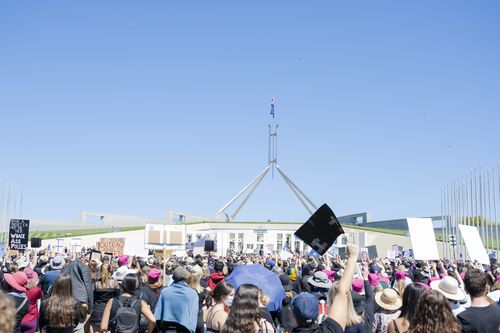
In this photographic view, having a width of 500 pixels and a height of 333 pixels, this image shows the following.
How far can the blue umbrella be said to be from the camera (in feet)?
26.2

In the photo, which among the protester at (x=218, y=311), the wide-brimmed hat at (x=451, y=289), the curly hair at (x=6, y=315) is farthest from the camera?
the wide-brimmed hat at (x=451, y=289)

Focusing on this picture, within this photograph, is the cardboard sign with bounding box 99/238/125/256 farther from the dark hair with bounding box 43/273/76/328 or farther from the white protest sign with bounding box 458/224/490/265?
the dark hair with bounding box 43/273/76/328

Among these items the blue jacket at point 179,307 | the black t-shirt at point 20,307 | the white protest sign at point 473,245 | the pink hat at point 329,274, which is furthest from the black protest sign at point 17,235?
the blue jacket at point 179,307

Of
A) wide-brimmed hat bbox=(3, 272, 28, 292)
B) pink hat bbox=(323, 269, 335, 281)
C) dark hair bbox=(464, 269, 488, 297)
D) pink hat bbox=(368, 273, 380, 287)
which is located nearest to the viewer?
dark hair bbox=(464, 269, 488, 297)

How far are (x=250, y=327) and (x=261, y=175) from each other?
87556mm

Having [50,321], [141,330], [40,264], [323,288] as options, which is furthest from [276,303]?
[40,264]

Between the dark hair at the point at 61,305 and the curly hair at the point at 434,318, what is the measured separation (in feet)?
14.2

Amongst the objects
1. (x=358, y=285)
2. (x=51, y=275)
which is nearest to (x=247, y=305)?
(x=358, y=285)

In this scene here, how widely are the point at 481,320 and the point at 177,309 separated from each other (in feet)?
11.4

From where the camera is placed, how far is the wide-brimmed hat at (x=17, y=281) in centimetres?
770

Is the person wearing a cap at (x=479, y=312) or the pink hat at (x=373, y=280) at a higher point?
the person wearing a cap at (x=479, y=312)

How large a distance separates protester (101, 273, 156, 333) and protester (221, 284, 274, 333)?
250 centimetres

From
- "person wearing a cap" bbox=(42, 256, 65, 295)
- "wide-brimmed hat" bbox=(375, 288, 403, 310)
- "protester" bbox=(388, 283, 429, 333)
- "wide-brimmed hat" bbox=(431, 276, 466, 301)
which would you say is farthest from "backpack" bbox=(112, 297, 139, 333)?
"person wearing a cap" bbox=(42, 256, 65, 295)

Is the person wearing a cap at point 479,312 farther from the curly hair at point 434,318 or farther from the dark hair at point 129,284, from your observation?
the dark hair at point 129,284
